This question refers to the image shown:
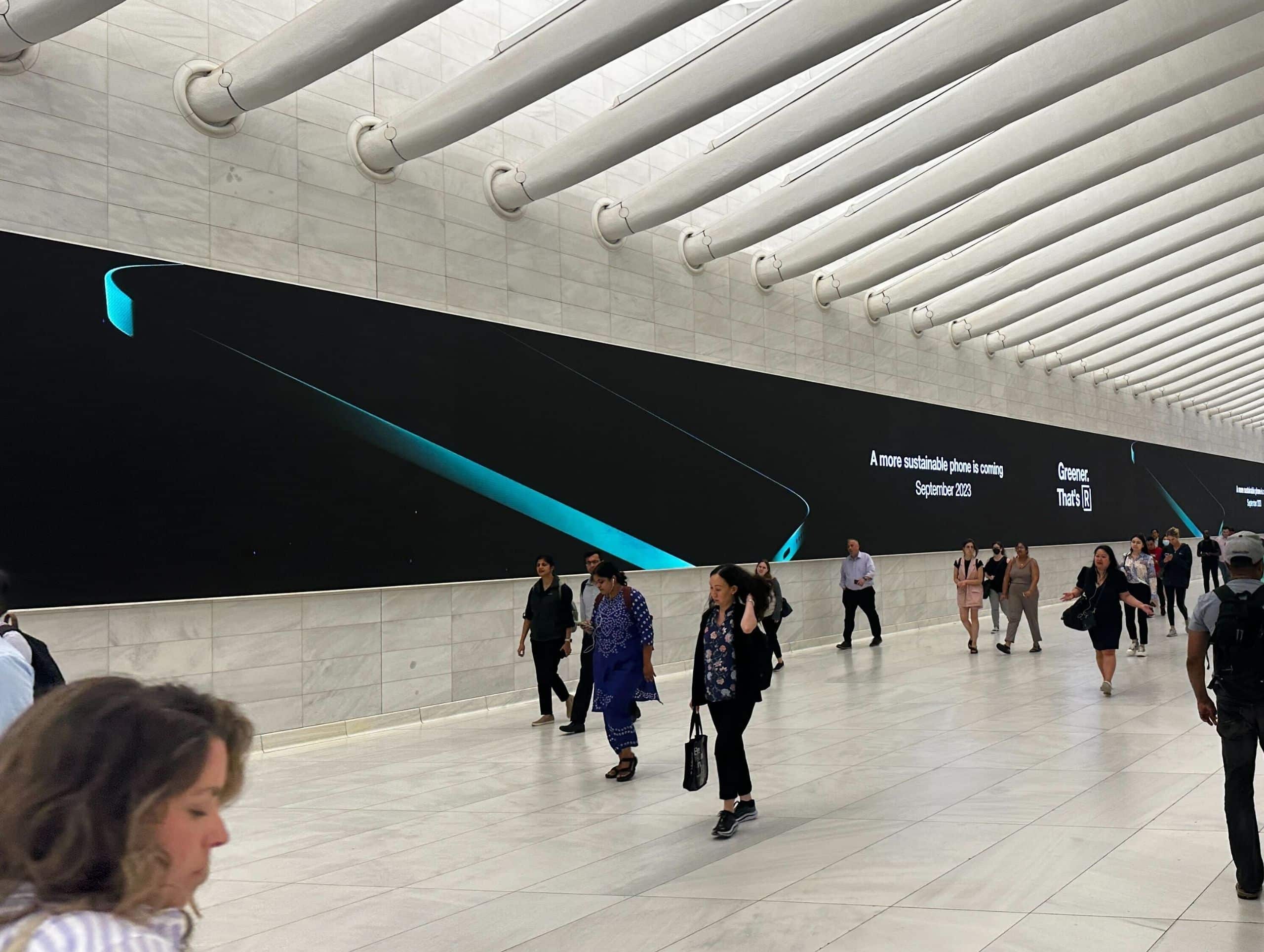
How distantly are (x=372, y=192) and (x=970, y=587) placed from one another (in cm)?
1008

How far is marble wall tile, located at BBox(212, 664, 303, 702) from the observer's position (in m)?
8.99

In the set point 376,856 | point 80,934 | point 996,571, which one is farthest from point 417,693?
point 80,934

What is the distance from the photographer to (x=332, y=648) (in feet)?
32.2

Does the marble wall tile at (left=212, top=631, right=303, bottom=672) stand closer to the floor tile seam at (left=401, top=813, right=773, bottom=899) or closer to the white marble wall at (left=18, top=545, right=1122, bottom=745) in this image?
the white marble wall at (left=18, top=545, right=1122, bottom=745)

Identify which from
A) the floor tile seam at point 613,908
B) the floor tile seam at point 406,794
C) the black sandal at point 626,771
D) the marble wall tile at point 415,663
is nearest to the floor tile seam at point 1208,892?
the floor tile seam at point 613,908

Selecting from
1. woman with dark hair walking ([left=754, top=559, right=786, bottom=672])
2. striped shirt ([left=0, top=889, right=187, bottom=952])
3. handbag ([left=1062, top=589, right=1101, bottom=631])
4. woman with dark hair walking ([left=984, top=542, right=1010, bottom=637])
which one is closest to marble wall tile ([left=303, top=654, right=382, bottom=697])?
woman with dark hair walking ([left=754, top=559, right=786, bottom=672])

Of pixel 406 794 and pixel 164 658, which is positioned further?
pixel 164 658

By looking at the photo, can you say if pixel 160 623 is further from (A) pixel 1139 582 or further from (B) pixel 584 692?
(A) pixel 1139 582

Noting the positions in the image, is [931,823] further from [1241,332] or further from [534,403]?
[1241,332]

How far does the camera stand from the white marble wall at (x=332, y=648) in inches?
330

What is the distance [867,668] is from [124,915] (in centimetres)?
1336

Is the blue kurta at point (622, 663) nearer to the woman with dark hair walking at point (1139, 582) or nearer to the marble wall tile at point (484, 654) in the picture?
the marble wall tile at point (484, 654)

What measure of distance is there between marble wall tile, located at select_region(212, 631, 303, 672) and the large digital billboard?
44cm

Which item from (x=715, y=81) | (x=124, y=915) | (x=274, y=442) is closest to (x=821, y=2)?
(x=715, y=81)
